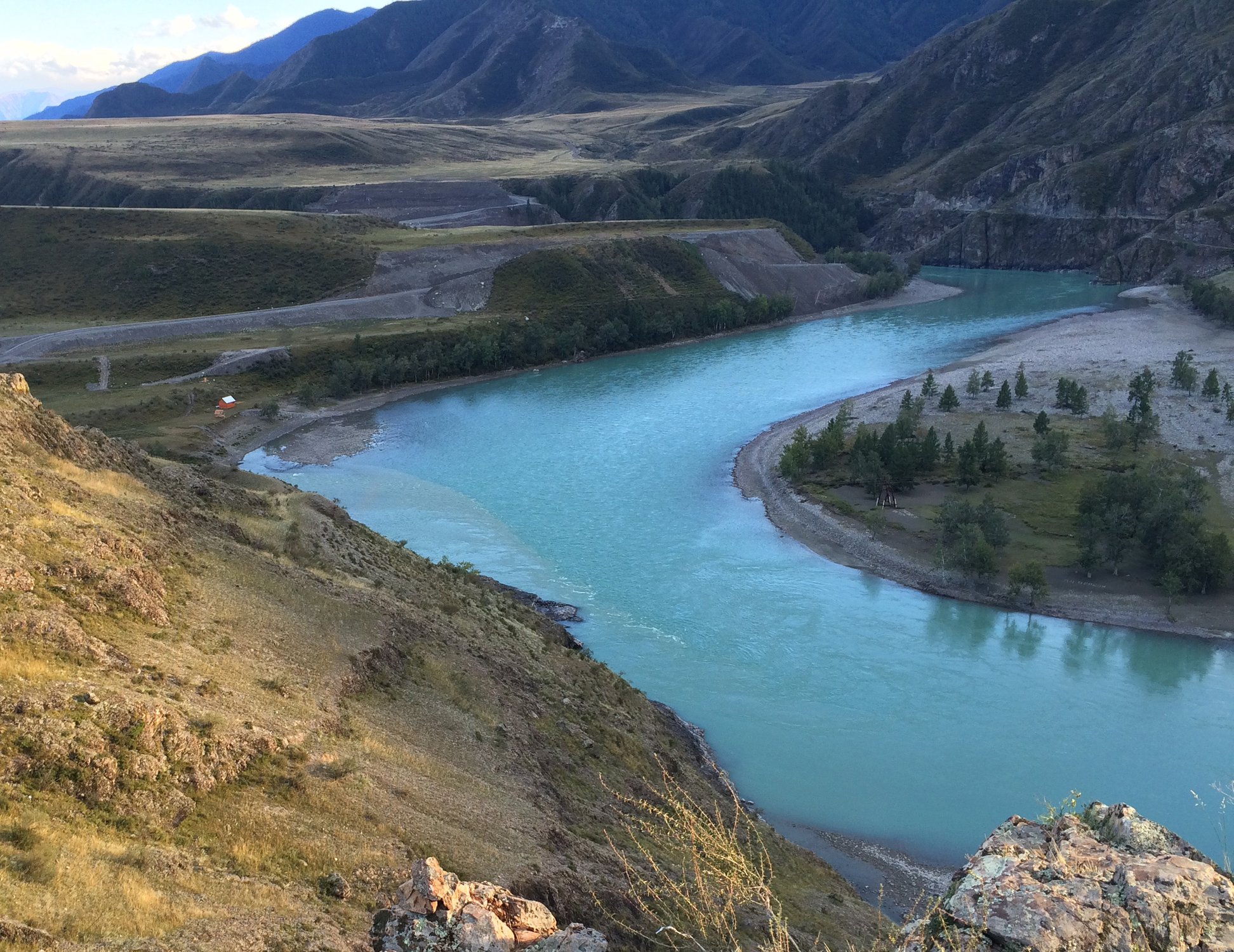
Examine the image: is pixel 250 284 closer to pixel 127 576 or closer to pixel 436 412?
pixel 436 412

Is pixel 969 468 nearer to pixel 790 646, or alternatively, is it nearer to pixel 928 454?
pixel 928 454

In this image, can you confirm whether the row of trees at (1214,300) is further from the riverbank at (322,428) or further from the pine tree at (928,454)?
the riverbank at (322,428)

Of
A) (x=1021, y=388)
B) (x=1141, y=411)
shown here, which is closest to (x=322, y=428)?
(x=1021, y=388)

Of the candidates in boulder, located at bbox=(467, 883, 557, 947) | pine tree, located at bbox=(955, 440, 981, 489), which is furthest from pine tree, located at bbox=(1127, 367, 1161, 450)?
boulder, located at bbox=(467, 883, 557, 947)

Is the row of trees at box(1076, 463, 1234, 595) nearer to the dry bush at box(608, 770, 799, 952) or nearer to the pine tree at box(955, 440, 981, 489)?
the pine tree at box(955, 440, 981, 489)

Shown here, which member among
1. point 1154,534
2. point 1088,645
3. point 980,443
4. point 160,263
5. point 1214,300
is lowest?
point 1088,645

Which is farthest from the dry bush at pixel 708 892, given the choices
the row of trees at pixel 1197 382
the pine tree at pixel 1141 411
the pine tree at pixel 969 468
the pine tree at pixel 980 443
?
the row of trees at pixel 1197 382
